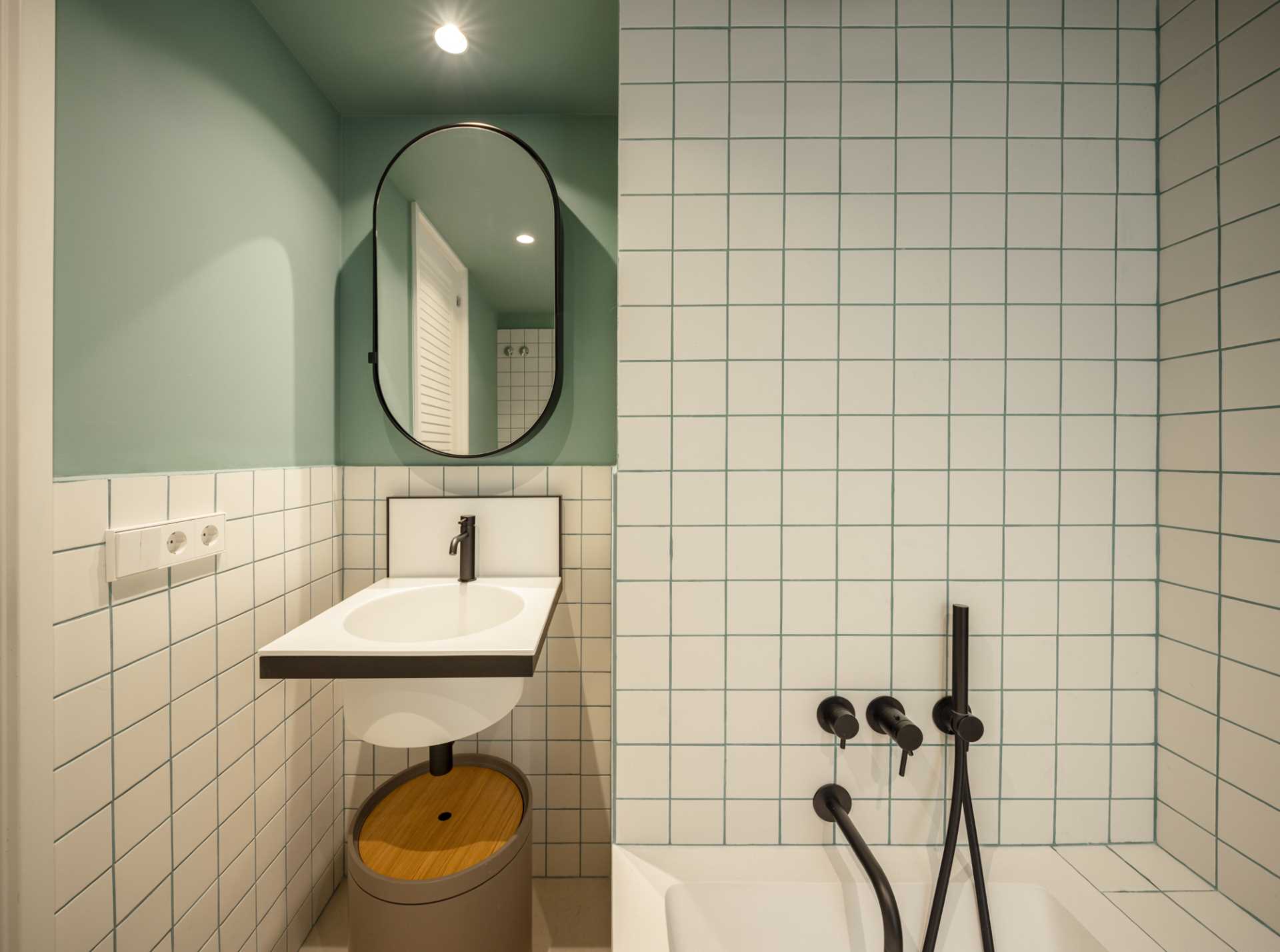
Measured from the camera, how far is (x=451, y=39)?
1.29m

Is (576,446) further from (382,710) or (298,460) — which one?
(382,710)

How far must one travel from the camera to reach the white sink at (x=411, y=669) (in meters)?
0.99

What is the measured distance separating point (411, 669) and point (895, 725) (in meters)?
0.88

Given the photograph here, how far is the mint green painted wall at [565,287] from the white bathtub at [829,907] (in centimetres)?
103

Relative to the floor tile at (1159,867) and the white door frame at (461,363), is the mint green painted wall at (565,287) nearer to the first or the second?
the white door frame at (461,363)

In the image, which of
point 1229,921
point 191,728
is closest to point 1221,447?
point 1229,921

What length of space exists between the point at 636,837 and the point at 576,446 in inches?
38.7

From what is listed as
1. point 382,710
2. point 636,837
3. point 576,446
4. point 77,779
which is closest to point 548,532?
point 576,446

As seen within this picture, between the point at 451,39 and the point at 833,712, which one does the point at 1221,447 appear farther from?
the point at 451,39

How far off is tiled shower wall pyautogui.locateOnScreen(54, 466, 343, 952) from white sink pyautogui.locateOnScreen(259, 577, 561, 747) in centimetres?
17

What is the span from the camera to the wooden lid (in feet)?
3.67

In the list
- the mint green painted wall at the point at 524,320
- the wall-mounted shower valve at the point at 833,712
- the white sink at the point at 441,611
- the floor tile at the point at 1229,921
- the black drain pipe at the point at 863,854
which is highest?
the mint green painted wall at the point at 524,320

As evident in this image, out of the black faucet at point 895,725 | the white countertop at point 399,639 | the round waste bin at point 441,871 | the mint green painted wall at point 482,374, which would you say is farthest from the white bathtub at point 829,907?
the mint green painted wall at point 482,374

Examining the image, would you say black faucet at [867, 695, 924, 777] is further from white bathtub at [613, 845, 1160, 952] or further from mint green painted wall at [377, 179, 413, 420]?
mint green painted wall at [377, 179, 413, 420]
